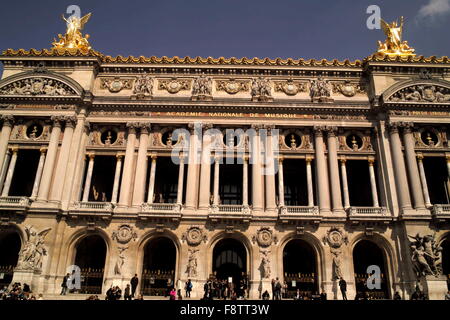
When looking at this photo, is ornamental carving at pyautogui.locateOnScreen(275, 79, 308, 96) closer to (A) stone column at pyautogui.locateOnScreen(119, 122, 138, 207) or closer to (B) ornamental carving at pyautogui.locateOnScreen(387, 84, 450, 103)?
(B) ornamental carving at pyautogui.locateOnScreen(387, 84, 450, 103)

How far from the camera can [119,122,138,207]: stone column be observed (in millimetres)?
28703

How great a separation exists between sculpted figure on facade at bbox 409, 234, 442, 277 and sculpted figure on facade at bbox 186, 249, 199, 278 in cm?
1536

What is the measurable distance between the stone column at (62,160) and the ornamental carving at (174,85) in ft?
26.3

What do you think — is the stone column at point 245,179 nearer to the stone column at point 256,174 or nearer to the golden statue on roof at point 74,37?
the stone column at point 256,174

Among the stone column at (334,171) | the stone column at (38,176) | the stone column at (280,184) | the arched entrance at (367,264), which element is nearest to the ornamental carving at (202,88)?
the stone column at (280,184)

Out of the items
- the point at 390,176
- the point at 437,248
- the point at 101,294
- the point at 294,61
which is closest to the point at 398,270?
the point at 437,248

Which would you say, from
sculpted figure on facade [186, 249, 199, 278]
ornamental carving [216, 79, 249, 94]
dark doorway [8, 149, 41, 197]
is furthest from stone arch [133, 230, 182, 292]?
ornamental carving [216, 79, 249, 94]

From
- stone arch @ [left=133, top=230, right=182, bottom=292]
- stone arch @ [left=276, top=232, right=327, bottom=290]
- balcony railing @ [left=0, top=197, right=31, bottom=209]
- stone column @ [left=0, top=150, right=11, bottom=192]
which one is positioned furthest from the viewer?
stone column @ [left=0, top=150, right=11, bottom=192]

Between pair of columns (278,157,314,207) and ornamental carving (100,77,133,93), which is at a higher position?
ornamental carving (100,77,133,93)

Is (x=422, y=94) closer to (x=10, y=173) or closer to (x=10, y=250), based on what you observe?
(x=10, y=173)

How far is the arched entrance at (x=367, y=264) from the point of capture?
26609 millimetres

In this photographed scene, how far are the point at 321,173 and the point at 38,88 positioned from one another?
2513 centimetres
